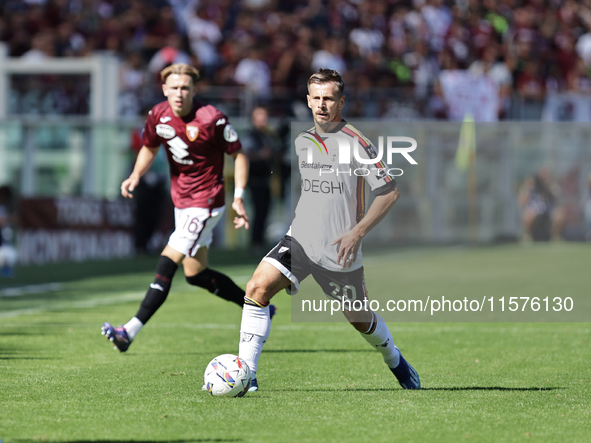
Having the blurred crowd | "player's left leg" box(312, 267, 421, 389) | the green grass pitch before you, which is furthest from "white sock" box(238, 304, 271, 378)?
the blurred crowd

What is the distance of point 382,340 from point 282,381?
2.42 feet

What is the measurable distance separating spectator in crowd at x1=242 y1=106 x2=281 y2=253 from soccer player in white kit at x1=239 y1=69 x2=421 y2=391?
1082 cm

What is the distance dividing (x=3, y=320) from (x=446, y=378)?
4550mm

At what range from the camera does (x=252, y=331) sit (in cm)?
535

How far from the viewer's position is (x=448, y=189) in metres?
21.8

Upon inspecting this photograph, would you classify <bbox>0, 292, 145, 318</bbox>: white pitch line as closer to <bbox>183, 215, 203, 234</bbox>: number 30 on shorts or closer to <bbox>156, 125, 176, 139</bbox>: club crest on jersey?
<bbox>183, 215, 203, 234</bbox>: number 30 on shorts

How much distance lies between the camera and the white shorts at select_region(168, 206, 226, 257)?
23.6 feet

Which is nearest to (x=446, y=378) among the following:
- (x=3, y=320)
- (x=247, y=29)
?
(x=3, y=320)

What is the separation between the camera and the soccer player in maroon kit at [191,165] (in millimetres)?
7051

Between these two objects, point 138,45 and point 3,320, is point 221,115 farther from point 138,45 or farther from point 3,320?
point 138,45

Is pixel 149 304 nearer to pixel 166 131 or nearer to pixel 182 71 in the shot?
pixel 166 131

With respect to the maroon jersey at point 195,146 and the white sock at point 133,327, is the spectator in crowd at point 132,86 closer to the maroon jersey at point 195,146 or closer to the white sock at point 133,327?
the maroon jersey at point 195,146

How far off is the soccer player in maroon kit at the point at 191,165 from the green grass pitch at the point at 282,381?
64 cm

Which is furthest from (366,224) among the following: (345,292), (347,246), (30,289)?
(30,289)
